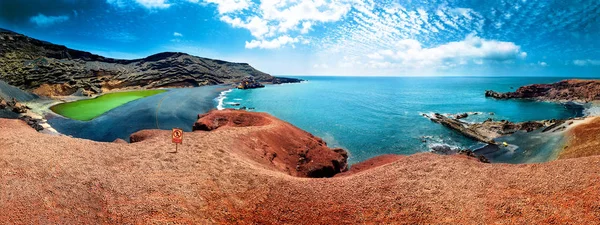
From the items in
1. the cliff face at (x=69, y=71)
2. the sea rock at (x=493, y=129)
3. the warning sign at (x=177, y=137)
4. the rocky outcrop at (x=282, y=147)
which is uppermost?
the cliff face at (x=69, y=71)

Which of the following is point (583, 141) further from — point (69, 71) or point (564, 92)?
point (69, 71)

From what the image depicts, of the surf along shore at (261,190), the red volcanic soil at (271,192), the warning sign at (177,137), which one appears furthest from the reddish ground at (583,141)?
the warning sign at (177,137)

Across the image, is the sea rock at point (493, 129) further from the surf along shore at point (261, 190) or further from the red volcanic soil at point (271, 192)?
the surf along shore at point (261, 190)

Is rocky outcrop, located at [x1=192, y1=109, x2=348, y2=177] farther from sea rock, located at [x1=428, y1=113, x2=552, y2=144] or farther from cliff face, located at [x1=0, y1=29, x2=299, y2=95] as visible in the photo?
cliff face, located at [x1=0, y1=29, x2=299, y2=95]

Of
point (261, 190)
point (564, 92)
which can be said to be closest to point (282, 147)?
point (261, 190)

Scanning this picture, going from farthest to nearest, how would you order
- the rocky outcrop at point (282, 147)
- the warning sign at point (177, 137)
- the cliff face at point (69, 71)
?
1. the cliff face at point (69, 71)
2. the rocky outcrop at point (282, 147)
3. the warning sign at point (177, 137)

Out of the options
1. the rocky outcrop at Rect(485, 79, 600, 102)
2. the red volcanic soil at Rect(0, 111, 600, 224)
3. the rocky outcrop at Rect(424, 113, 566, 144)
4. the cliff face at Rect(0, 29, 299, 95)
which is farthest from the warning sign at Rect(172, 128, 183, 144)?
the rocky outcrop at Rect(485, 79, 600, 102)

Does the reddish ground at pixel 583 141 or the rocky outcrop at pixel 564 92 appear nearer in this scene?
the reddish ground at pixel 583 141
